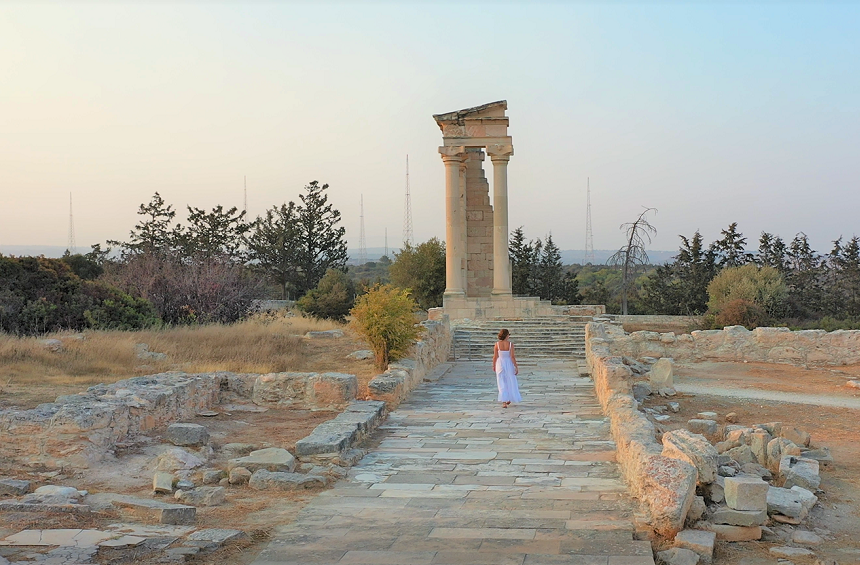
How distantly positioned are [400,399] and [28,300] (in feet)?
43.2

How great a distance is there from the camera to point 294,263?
4869 cm

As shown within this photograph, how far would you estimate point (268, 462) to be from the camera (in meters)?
7.91

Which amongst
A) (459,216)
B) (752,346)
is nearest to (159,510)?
(752,346)

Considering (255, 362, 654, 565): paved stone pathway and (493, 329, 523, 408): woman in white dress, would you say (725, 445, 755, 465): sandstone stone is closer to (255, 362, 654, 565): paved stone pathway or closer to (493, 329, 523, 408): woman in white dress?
(255, 362, 654, 565): paved stone pathway

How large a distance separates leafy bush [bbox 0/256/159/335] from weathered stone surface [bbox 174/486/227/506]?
1449 centimetres

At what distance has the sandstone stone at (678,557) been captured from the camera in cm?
541

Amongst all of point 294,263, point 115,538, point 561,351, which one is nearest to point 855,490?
point 115,538

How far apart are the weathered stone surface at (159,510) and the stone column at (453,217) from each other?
19571 mm

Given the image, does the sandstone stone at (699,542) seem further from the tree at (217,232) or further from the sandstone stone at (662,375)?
the tree at (217,232)

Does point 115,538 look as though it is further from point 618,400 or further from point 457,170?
point 457,170

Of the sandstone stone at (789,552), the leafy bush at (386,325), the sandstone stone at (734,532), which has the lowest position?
the sandstone stone at (789,552)

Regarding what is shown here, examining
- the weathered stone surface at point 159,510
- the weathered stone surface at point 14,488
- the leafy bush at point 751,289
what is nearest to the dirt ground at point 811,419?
the weathered stone surface at point 159,510

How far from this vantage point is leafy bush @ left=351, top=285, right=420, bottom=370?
15156 millimetres

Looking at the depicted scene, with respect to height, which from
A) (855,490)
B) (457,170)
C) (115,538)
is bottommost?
(855,490)
